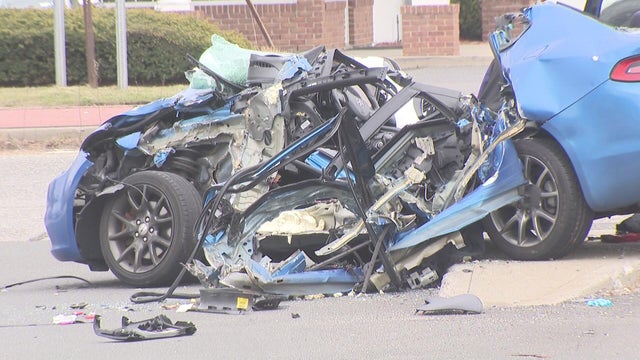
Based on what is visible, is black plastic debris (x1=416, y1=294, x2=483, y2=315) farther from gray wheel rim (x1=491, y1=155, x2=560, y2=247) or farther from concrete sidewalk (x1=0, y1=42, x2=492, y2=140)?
concrete sidewalk (x1=0, y1=42, x2=492, y2=140)

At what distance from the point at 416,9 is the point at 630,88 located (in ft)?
57.7

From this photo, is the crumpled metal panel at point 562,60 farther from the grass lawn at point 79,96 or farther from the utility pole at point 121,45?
the utility pole at point 121,45

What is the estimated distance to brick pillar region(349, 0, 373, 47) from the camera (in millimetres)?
28141

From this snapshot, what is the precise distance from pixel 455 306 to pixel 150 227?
2239 millimetres

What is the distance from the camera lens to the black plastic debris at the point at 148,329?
559 cm

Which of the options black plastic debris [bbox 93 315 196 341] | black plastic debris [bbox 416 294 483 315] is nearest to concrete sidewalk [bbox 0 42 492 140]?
black plastic debris [bbox 93 315 196 341]

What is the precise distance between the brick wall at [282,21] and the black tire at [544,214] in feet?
59.1

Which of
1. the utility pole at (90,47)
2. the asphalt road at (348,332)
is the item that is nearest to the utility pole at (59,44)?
the utility pole at (90,47)

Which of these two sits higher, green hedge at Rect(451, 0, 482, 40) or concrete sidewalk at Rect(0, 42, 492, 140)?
green hedge at Rect(451, 0, 482, 40)

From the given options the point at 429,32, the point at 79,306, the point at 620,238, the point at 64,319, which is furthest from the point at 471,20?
the point at 64,319

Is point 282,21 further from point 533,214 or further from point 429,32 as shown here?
point 533,214

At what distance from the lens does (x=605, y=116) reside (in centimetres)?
602

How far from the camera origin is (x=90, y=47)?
1845 centimetres

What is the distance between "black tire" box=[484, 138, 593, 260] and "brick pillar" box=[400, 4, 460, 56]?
669 inches
